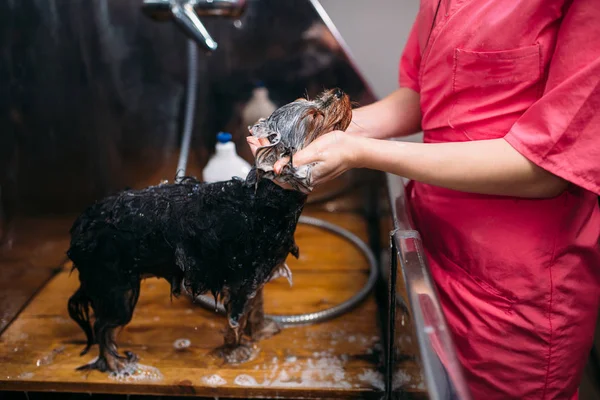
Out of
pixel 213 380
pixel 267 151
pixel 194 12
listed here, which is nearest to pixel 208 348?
pixel 213 380

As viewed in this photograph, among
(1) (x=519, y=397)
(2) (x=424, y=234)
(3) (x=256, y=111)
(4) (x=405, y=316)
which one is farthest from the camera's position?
(3) (x=256, y=111)

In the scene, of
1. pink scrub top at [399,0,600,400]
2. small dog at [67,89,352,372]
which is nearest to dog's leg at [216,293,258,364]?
small dog at [67,89,352,372]

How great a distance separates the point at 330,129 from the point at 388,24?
882 millimetres

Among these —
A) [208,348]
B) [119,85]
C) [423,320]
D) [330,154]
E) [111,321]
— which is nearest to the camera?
[423,320]

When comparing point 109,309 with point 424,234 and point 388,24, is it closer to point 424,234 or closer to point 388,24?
point 424,234

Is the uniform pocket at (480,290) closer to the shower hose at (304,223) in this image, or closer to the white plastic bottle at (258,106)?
the shower hose at (304,223)

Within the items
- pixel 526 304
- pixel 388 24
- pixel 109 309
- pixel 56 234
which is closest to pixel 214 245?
pixel 109 309

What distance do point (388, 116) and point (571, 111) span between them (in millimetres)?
442

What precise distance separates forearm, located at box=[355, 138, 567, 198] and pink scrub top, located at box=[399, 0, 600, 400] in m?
0.02

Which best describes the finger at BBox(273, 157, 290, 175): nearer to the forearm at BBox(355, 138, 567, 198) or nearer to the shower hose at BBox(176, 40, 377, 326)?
the forearm at BBox(355, 138, 567, 198)

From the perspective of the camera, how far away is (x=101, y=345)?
104 centimetres

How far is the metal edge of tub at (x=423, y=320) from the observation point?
1.81ft

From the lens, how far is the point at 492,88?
30.4 inches

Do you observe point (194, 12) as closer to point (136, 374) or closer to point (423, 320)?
point (136, 374)
